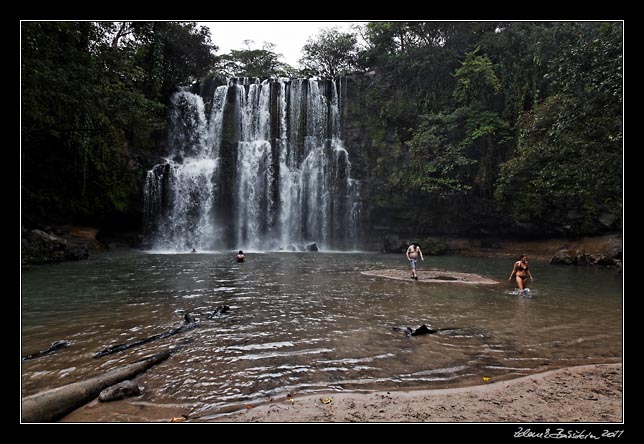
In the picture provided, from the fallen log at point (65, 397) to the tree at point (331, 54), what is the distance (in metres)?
38.2

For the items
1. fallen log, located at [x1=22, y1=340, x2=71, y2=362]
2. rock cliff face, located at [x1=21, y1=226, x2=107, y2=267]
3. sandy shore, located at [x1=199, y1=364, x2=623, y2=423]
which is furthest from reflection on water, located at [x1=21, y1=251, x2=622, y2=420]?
rock cliff face, located at [x1=21, y1=226, x2=107, y2=267]

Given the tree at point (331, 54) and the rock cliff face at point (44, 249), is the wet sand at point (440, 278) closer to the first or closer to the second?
the rock cliff face at point (44, 249)

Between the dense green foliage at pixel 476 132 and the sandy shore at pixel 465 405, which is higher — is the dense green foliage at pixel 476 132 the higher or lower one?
the higher one

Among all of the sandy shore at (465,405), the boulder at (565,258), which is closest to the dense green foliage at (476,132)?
the boulder at (565,258)

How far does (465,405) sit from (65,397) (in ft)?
12.7

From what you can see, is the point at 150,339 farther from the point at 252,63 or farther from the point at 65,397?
the point at 252,63

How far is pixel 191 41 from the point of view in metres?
34.1

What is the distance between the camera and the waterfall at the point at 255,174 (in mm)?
29953

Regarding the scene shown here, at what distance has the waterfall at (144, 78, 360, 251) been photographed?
29953mm

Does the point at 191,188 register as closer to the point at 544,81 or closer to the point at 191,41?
the point at 191,41

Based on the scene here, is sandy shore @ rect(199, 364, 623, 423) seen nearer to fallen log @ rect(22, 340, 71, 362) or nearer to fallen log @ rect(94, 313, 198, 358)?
fallen log @ rect(94, 313, 198, 358)

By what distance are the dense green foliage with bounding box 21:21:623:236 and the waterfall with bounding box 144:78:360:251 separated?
1.72 metres

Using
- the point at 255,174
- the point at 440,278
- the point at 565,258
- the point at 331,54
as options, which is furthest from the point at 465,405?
the point at 331,54

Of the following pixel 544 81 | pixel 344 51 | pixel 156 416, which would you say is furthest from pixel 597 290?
pixel 344 51
